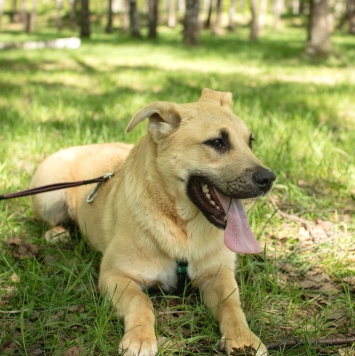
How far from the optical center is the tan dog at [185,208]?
2.81 metres

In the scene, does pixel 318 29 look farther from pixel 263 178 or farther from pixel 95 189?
pixel 263 178

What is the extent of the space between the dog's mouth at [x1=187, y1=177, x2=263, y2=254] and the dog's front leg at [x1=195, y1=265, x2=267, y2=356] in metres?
0.28

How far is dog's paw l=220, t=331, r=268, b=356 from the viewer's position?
2.43 metres

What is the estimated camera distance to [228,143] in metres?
2.97

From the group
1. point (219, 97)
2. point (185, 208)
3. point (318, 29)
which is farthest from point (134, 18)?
point (185, 208)

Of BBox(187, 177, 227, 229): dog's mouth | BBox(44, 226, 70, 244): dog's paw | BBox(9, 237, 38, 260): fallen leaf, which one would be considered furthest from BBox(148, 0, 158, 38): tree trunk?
BBox(187, 177, 227, 229): dog's mouth

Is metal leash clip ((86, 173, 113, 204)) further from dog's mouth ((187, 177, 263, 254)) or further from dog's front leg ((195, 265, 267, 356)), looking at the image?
dog's front leg ((195, 265, 267, 356))

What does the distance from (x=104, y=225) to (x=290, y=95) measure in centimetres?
567

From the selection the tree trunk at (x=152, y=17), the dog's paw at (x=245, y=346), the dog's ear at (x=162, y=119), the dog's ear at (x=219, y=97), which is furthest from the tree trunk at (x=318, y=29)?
the dog's paw at (x=245, y=346)

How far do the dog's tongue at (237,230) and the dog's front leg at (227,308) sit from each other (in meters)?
0.27

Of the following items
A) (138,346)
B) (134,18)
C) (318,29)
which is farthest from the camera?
(134,18)

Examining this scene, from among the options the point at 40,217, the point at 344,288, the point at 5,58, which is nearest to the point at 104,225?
the point at 40,217

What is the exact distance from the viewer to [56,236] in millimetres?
3861

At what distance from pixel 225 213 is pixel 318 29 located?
12.0 metres
